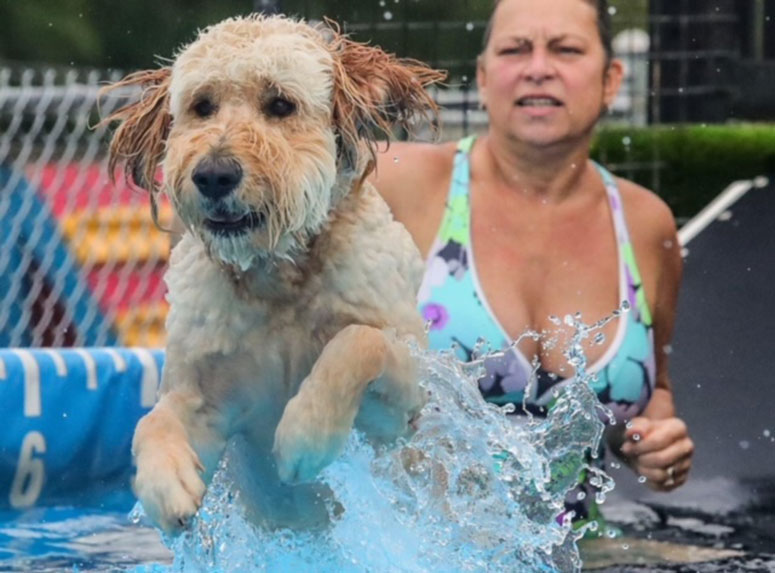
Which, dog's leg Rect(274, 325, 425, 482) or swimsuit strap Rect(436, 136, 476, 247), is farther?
swimsuit strap Rect(436, 136, 476, 247)

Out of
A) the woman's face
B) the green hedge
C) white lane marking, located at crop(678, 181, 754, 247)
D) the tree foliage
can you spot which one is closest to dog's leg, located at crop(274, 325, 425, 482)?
the woman's face

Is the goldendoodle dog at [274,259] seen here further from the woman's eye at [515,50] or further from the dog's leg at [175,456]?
the woman's eye at [515,50]

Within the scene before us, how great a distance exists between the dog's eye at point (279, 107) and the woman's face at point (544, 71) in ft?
4.77

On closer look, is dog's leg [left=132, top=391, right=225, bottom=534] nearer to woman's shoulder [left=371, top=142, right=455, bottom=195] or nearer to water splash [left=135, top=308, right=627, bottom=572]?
water splash [left=135, top=308, right=627, bottom=572]

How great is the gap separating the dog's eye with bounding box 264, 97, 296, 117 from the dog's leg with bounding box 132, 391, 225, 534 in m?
0.56

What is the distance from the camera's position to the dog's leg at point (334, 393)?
2.81m

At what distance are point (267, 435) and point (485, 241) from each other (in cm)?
133

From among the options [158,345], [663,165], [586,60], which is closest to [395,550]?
[586,60]

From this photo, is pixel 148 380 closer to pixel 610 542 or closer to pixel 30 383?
pixel 30 383

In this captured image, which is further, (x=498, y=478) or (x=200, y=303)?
(x=498, y=478)

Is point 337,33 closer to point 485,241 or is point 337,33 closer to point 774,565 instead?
point 485,241

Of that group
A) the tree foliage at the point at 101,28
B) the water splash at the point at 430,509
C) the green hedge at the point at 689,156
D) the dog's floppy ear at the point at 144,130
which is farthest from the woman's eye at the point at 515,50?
the tree foliage at the point at 101,28

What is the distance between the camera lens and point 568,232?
4.43 metres

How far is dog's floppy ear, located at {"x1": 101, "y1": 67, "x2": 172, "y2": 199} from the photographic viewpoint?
2.97 meters
